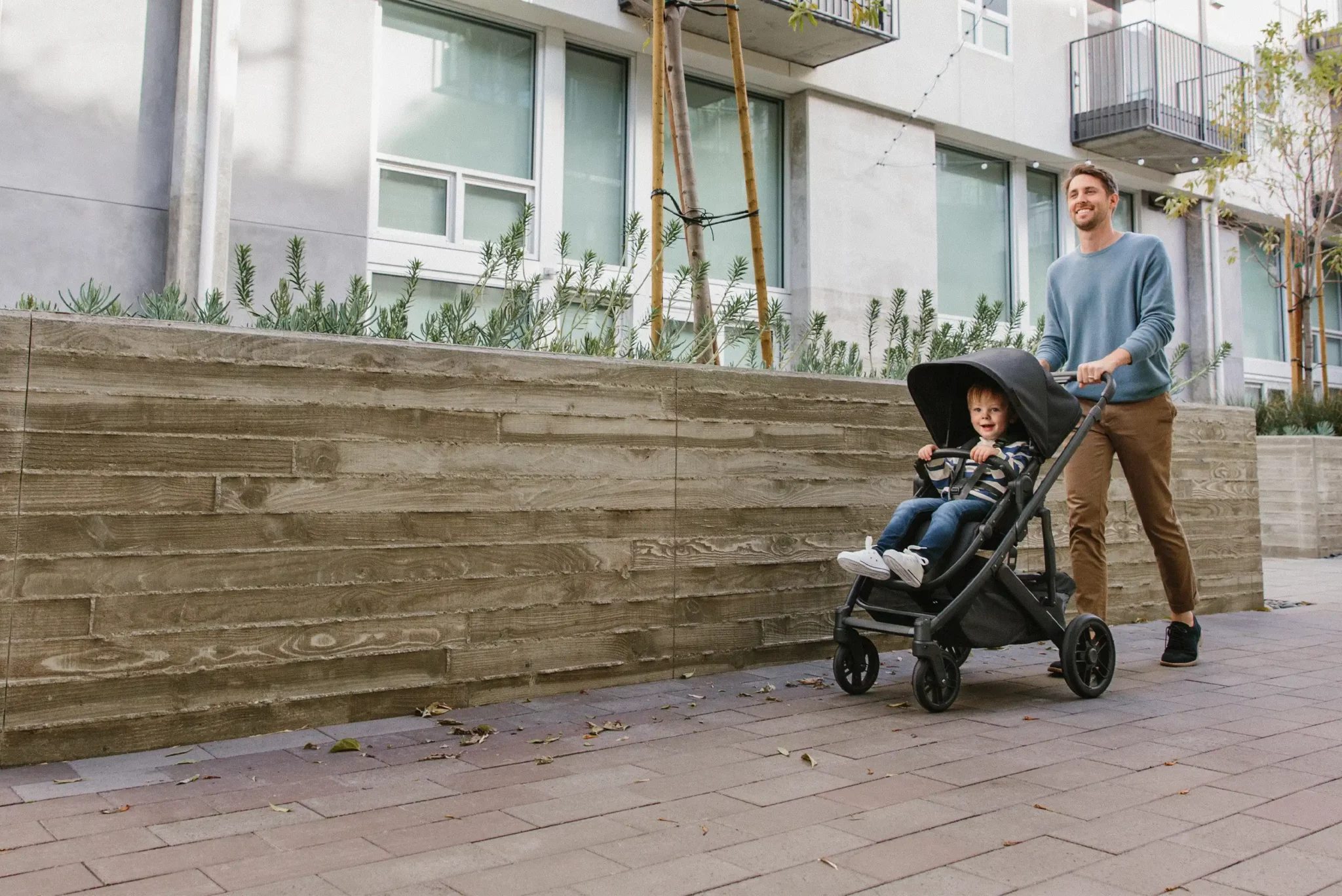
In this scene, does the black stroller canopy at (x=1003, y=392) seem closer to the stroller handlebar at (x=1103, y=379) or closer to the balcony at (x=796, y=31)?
the stroller handlebar at (x=1103, y=379)

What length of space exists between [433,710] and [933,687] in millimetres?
1816

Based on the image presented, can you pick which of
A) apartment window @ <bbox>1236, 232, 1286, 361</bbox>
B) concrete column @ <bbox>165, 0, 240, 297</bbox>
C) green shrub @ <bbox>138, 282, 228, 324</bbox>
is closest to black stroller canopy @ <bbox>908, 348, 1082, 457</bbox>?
green shrub @ <bbox>138, 282, 228, 324</bbox>

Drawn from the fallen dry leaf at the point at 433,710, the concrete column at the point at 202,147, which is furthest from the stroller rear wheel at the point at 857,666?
the concrete column at the point at 202,147

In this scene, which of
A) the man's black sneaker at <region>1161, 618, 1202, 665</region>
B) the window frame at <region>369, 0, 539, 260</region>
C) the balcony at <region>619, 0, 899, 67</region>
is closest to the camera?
the man's black sneaker at <region>1161, 618, 1202, 665</region>

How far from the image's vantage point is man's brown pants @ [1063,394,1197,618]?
500 centimetres

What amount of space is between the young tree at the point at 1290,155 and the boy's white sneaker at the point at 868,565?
38.8 feet

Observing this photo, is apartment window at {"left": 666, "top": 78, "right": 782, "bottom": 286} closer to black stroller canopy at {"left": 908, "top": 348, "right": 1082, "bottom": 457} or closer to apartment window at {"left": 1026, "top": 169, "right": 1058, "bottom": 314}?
apartment window at {"left": 1026, "top": 169, "right": 1058, "bottom": 314}

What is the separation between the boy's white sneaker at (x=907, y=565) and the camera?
402 centimetres

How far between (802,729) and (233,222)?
26.4 feet

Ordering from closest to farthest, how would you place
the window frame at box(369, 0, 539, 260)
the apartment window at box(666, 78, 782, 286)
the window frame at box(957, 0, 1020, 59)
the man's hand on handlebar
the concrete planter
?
the man's hand on handlebar → the window frame at box(369, 0, 539, 260) → the concrete planter → the apartment window at box(666, 78, 782, 286) → the window frame at box(957, 0, 1020, 59)

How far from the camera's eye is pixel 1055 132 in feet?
54.6

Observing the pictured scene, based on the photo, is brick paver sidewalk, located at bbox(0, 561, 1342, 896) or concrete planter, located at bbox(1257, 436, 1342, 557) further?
concrete planter, located at bbox(1257, 436, 1342, 557)

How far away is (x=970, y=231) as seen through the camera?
53.2ft

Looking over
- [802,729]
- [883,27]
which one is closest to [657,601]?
[802,729]
